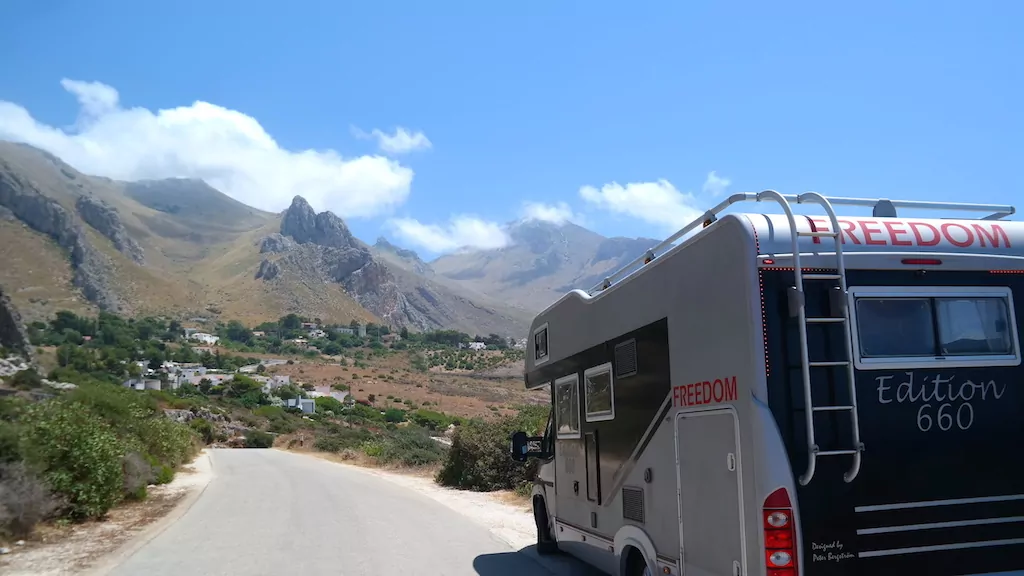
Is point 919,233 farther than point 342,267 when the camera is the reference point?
No

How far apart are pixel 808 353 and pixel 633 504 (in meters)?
2.32

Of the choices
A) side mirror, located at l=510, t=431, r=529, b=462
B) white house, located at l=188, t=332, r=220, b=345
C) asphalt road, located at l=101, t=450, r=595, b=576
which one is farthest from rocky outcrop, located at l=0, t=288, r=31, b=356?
white house, located at l=188, t=332, r=220, b=345

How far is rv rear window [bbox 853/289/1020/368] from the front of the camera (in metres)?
4.84

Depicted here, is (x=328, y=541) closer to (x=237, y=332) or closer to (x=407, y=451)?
(x=407, y=451)

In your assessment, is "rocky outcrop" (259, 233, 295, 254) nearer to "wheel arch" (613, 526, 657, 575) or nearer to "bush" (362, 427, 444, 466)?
"bush" (362, 427, 444, 466)

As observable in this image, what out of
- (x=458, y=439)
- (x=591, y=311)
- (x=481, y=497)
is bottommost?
(x=481, y=497)

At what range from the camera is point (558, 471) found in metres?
8.91

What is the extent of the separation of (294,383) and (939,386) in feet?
296

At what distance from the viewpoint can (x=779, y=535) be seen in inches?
174

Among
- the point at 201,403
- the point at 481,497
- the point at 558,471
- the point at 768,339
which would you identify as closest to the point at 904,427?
the point at 768,339

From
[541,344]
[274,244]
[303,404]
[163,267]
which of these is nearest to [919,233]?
[541,344]

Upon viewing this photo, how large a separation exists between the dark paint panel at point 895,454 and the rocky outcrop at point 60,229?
124811mm

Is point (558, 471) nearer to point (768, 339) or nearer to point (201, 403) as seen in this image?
point (768, 339)

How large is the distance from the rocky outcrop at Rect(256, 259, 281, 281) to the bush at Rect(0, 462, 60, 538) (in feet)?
478
